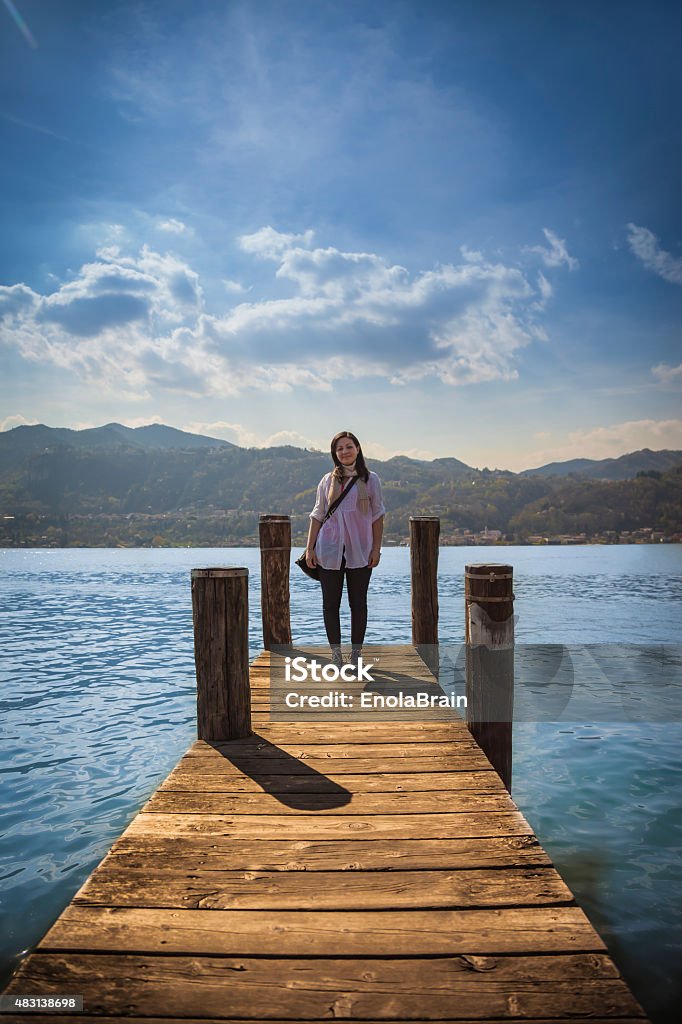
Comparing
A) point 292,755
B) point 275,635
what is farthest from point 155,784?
point 292,755

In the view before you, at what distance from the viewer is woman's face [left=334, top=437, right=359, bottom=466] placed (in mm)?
5914

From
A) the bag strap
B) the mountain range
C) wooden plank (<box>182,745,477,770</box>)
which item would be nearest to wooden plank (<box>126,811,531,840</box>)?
wooden plank (<box>182,745,477,770</box>)

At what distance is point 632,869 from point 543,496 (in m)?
104

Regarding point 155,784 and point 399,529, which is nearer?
point 155,784

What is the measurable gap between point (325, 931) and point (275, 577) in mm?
5726

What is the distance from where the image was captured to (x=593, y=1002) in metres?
1.92

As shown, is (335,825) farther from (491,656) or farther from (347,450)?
(347,450)

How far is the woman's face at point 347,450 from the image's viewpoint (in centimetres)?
591

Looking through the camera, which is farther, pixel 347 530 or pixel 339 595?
pixel 339 595

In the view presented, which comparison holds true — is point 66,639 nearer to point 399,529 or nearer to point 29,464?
point 399,529

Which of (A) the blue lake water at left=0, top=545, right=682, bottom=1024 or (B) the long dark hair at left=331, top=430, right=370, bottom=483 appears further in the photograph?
(B) the long dark hair at left=331, top=430, right=370, bottom=483

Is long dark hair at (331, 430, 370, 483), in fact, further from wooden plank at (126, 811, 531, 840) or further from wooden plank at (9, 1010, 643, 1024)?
wooden plank at (9, 1010, 643, 1024)

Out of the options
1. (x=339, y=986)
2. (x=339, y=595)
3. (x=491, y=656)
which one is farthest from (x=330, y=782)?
(x=339, y=595)

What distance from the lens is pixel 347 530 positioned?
19.9 ft
